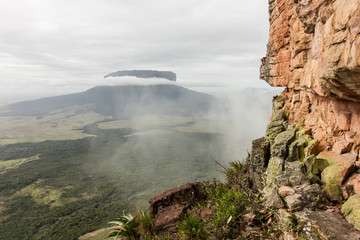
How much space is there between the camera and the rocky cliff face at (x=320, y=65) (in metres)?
5.62

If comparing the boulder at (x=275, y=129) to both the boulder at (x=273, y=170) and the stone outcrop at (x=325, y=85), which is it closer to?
the stone outcrop at (x=325, y=85)

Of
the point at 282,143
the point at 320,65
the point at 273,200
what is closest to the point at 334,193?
the point at 273,200

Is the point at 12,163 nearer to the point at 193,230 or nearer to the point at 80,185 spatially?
the point at 80,185

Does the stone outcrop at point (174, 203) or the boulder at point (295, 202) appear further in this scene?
the stone outcrop at point (174, 203)

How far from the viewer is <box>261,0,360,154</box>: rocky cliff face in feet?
18.4

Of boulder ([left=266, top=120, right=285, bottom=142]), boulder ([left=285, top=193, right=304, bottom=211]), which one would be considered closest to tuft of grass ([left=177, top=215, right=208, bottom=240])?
boulder ([left=285, top=193, right=304, bottom=211])

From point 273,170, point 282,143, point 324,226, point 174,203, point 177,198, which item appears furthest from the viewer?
point 177,198

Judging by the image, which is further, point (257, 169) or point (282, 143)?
point (257, 169)

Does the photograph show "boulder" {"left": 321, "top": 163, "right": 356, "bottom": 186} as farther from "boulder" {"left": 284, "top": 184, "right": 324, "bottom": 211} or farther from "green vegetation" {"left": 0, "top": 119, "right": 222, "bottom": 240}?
"green vegetation" {"left": 0, "top": 119, "right": 222, "bottom": 240}

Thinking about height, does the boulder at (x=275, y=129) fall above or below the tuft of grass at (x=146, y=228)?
above

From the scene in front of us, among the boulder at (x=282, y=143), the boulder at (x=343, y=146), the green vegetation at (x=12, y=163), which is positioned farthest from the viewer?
the green vegetation at (x=12, y=163)

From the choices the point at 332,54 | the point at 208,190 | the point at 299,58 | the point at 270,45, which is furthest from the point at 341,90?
the point at 208,190

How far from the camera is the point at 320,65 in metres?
7.18

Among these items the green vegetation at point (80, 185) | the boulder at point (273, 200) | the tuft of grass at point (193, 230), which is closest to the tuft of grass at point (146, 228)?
the tuft of grass at point (193, 230)
